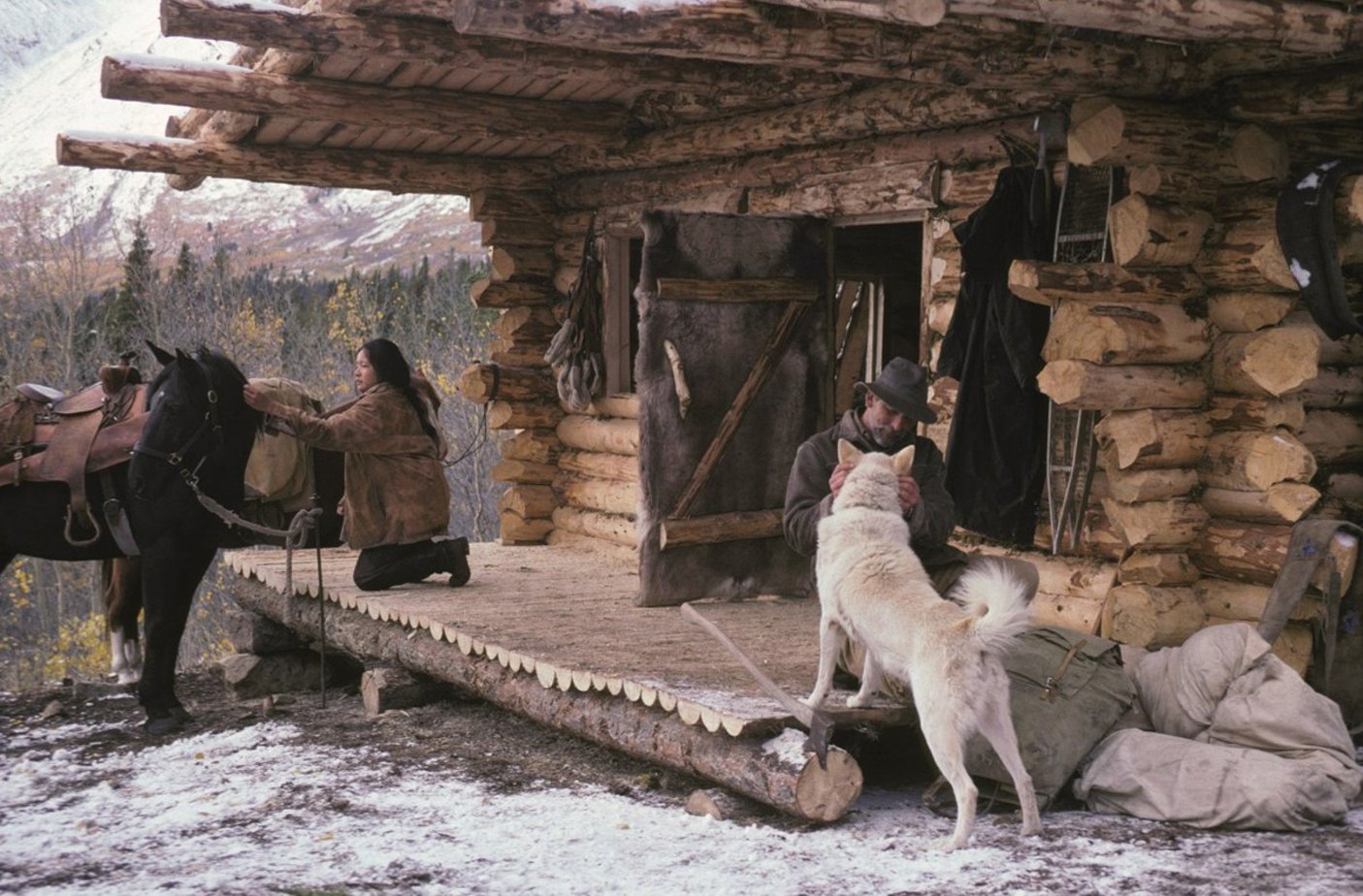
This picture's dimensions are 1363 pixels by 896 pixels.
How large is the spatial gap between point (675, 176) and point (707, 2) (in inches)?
177

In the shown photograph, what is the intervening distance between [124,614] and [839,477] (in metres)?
5.18

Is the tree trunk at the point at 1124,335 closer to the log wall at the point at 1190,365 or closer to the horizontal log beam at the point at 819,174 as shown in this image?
the log wall at the point at 1190,365

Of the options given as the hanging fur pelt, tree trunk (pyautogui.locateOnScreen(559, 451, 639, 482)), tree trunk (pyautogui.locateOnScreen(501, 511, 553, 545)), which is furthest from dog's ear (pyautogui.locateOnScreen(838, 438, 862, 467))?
tree trunk (pyautogui.locateOnScreen(501, 511, 553, 545))

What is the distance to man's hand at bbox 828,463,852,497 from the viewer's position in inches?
241

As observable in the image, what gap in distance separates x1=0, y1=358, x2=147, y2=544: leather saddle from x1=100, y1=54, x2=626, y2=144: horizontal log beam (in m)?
1.60

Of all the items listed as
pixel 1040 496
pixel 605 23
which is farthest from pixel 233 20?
pixel 1040 496

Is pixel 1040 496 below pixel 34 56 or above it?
below

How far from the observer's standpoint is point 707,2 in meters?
6.10

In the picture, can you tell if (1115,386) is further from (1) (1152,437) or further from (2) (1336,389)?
(2) (1336,389)

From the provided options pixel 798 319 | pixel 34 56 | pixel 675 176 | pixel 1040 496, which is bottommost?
pixel 1040 496

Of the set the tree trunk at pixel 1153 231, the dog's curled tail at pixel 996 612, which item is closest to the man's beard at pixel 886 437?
the dog's curled tail at pixel 996 612

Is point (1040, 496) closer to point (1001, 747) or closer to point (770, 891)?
point (1001, 747)

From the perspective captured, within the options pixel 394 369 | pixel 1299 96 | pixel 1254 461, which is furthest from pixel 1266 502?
pixel 394 369

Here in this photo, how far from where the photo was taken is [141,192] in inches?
4139
